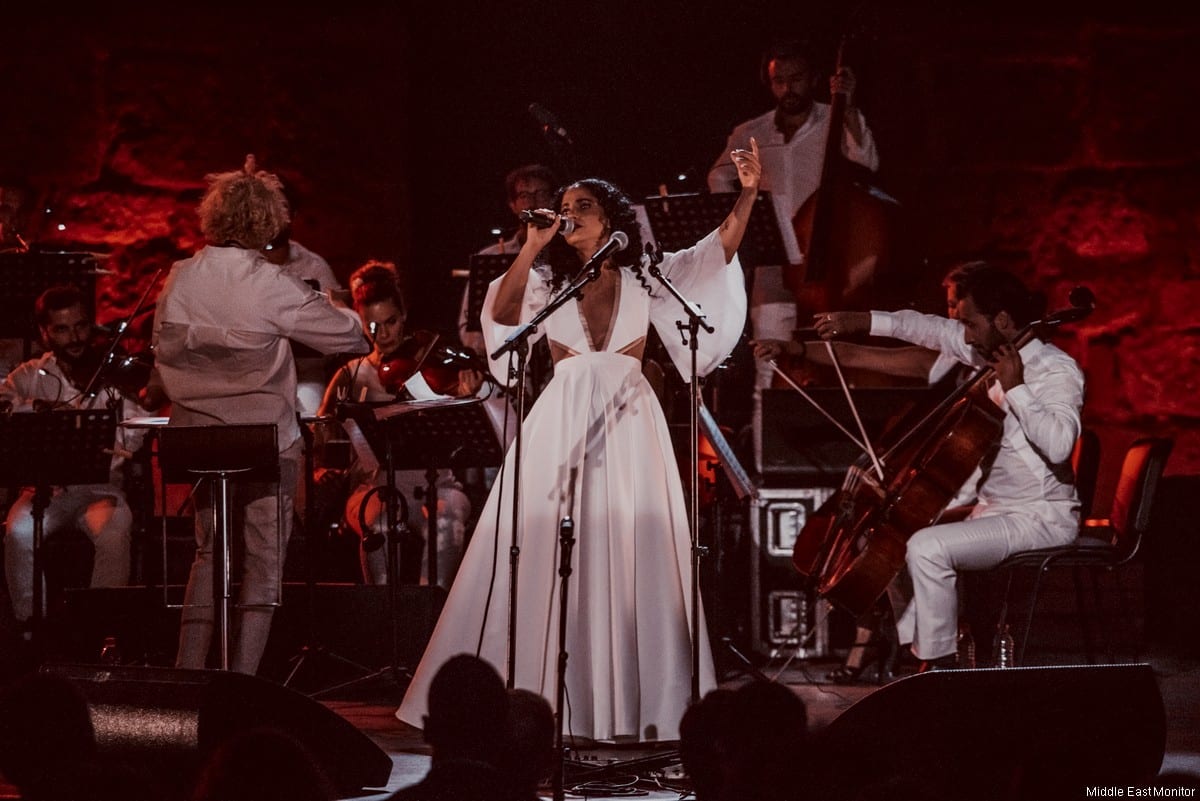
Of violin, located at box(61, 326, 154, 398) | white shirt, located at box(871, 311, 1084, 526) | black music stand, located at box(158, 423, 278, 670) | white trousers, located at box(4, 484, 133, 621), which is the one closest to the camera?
black music stand, located at box(158, 423, 278, 670)

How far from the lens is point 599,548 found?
4.90 metres

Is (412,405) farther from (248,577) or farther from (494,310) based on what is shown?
(494,310)

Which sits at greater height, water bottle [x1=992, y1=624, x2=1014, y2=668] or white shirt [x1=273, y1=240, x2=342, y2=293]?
white shirt [x1=273, y1=240, x2=342, y2=293]

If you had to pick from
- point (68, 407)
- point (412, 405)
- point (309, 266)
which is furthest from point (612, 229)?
point (68, 407)

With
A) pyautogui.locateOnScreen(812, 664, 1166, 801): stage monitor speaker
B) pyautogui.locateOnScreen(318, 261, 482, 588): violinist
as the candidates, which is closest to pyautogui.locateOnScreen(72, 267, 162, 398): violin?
pyautogui.locateOnScreen(318, 261, 482, 588): violinist

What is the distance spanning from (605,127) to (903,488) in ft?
12.0

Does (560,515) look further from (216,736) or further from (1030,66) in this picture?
(1030,66)

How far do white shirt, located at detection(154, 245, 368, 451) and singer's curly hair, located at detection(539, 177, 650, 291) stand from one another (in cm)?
93

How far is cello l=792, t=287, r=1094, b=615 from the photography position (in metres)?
5.62

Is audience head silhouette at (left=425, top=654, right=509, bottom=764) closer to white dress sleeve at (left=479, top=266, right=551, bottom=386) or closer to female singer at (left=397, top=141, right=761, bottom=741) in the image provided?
female singer at (left=397, top=141, right=761, bottom=741)

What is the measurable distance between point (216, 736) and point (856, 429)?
4145 millimetres

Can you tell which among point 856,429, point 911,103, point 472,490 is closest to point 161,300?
point 472,490

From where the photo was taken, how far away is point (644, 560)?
16.1 feet

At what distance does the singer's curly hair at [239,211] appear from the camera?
215 inches
